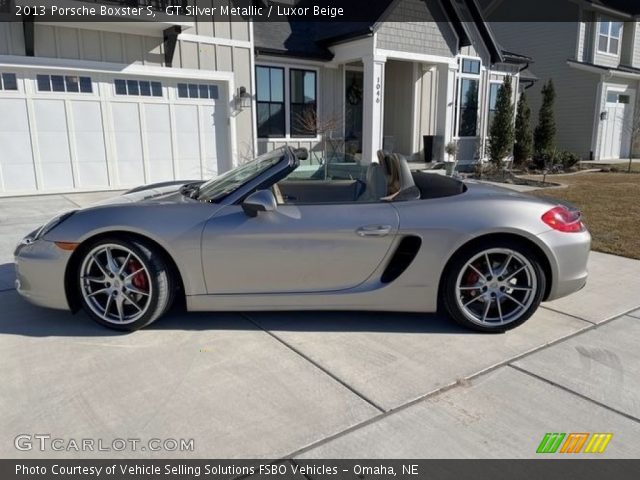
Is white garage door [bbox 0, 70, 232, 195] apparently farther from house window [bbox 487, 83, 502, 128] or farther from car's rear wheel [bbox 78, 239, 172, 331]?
house window [bbox 487, 83, 502, 128]

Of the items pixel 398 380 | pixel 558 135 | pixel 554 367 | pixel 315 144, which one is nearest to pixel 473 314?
pixel 554 367

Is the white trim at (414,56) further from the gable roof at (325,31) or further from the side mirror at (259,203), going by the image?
the side mirror at (259,203)

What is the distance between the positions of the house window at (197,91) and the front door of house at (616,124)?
1729cm

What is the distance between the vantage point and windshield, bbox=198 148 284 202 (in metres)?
3.46

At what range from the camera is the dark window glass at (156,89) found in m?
10.2

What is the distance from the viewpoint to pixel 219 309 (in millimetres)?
3396

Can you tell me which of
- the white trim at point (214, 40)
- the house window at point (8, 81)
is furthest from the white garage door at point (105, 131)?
the white trim at point (214, 40)

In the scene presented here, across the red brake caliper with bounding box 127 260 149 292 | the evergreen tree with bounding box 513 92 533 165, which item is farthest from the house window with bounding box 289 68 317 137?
the red brake caliper with bounding box 127 260 149 292

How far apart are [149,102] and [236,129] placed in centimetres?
207

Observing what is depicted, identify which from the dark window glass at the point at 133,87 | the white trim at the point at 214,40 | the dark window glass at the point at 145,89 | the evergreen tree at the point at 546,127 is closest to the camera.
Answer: the dark window glass at the point at 133,87

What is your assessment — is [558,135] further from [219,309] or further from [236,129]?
[219,309]

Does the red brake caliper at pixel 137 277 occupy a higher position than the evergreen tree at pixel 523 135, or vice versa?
the evergreen tree at pixel 523 135

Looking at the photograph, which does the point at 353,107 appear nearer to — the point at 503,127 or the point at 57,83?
the point at 503,127

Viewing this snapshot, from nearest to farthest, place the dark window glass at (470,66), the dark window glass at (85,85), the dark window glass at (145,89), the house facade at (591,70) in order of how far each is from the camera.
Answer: the dark window glass at (85,85)
the dark window glass at (145,89)
the dark window glass at (470,66)
the house facade at (591,70)
